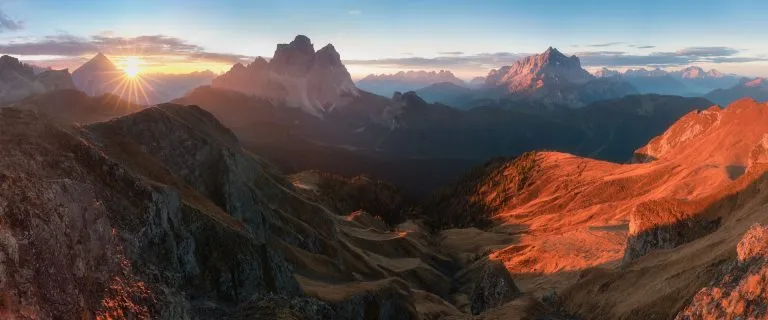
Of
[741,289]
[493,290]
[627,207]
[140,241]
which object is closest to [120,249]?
[140,241]

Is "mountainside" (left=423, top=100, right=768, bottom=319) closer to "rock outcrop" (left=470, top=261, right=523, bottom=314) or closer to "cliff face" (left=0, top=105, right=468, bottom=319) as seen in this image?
"rock outcrop" (left=470, top=261, right=523, bottom=314)

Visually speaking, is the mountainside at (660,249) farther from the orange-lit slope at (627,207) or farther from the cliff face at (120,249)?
the cliff face at (120,249)

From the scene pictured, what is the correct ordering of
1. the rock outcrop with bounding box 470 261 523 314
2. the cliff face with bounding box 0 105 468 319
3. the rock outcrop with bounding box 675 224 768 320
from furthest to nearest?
the rock outcrop with bounding box 470 261 523 314
the rock outcrop with bounding box 675 224 768 320
the cliff face with bounding box 0 105 468 319

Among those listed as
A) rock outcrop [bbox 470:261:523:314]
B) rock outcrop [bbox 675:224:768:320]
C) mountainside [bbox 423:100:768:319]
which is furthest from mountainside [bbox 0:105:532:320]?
rock outcrop [bbox 675:224:768:320]

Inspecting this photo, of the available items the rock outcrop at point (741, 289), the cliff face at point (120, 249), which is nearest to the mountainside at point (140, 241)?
the cliff face at point (120, 249)

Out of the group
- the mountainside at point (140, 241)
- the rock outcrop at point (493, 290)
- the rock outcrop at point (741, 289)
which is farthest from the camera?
the rock outcrop at point (493, 290)

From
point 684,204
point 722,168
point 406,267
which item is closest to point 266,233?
point 406,267

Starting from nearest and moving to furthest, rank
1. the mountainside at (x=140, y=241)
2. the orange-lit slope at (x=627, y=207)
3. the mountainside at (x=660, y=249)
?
the mountainside at (x=140, y=241) → the mountainside at (x=660, y=249) → the orange-lit slope at (x=627, y=207)

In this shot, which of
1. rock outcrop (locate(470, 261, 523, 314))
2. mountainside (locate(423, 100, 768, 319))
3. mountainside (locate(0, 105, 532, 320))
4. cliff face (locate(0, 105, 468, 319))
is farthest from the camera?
rock outcrop (locate(470, 261, 523, 314))

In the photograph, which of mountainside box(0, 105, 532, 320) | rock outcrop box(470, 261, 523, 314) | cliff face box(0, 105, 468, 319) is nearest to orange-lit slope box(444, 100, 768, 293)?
rock outcrop box(470, 261, 523, 314)

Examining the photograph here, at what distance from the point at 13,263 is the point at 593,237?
11520 cm

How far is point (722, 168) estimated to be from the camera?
14525 centimetres

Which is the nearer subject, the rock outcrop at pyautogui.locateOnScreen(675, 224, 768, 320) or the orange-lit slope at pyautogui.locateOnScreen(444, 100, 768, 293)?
the rock outcrop at pyautogui.locateOnScreen(675, 224, 768, 320)

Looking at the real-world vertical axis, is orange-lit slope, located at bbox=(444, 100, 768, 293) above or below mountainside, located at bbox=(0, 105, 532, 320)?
below
